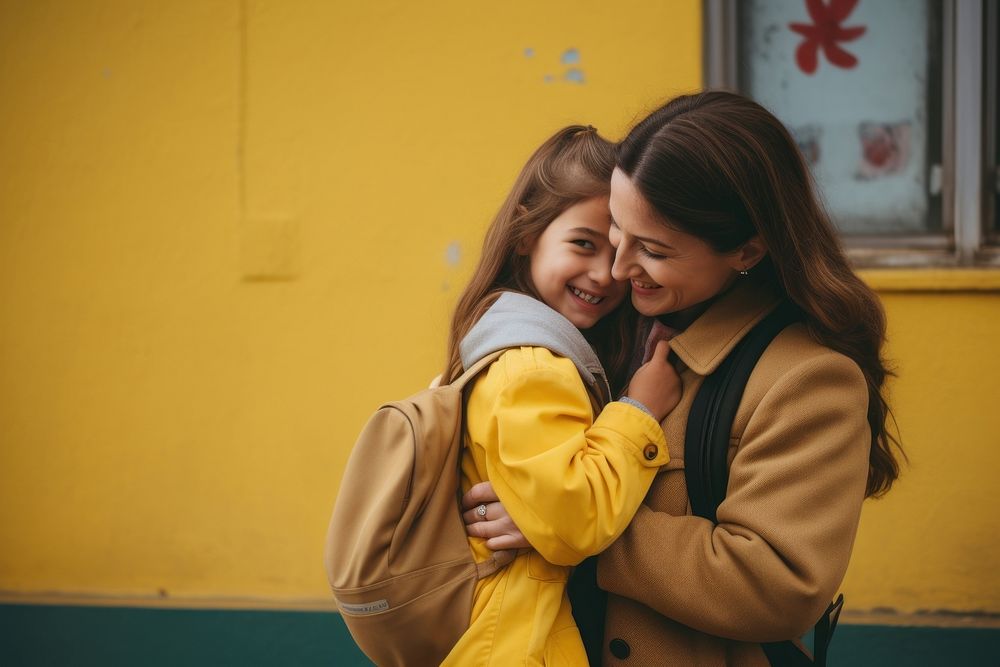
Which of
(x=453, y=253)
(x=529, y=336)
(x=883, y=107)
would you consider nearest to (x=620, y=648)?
(x=529, y=336)

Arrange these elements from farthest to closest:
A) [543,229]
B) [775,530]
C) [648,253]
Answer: [543,229] < [648,253] < [775,530]

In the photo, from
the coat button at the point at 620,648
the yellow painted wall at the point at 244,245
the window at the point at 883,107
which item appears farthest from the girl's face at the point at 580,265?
the window at the point at 883,107

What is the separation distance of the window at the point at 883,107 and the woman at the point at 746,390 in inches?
74.2

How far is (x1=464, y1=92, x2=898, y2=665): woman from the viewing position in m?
1.53

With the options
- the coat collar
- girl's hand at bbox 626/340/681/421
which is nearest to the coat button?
girl's hand at bbox 626/340/681/421

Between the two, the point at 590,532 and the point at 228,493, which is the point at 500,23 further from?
the point at 590,532

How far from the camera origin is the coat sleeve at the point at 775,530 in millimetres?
1510

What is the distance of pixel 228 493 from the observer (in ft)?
12.1

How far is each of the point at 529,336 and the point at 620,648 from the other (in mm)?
623

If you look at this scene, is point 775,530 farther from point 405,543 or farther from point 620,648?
point 405,543

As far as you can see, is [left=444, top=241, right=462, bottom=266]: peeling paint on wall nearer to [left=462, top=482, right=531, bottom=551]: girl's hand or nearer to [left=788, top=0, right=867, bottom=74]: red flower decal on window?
[left=788, top=0, right=867, bottom=74]: red flower decal on window

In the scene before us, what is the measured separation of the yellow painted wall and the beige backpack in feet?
6.21

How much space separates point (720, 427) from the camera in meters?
1.64

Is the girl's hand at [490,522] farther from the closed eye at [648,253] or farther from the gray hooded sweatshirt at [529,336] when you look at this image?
the closed eye at [648,253]
